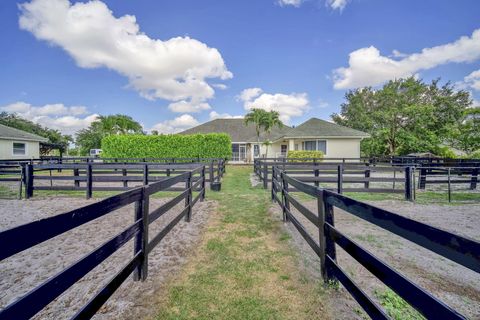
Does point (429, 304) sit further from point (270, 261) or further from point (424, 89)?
point (424, 89)

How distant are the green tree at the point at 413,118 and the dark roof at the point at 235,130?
11273mm

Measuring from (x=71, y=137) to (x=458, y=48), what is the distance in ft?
232

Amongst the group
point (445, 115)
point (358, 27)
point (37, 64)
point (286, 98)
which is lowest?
point (445, 115)

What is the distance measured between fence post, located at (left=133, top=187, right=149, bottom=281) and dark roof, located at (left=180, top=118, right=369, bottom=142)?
66.3 feet

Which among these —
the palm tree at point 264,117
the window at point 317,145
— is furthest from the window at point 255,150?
the window at point 317,145

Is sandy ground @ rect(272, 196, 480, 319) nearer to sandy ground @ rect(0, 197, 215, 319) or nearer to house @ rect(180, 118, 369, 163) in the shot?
sandy ground @ rect(0, 197, 215, 319)

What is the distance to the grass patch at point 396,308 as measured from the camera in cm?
215

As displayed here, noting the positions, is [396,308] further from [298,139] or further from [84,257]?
[298,139]

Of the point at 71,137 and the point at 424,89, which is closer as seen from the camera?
the point at 424,89

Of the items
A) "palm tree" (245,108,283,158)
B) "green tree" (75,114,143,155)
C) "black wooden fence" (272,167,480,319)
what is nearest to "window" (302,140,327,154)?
"palm tree" (245,108,283,158)

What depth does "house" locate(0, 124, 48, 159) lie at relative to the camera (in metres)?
19.1

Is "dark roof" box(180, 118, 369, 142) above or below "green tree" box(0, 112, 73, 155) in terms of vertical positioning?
below

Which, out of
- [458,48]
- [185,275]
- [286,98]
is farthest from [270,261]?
[286,98]

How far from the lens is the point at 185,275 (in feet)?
9.75
